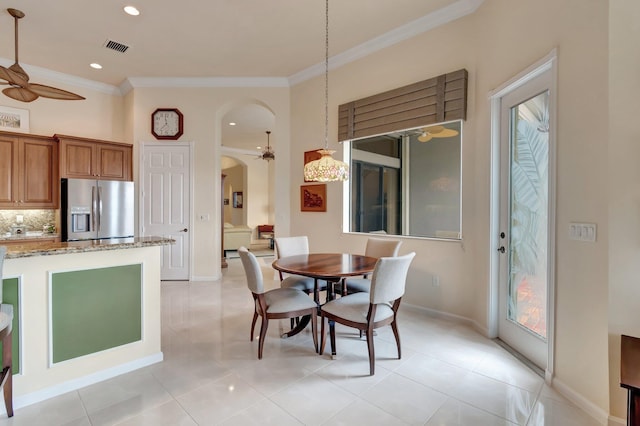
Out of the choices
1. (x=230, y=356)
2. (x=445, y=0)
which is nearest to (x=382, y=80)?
(x=445, y=0)

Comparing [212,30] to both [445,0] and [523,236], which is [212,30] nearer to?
[445,0]

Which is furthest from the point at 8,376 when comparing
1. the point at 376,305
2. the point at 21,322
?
the point at 376,305

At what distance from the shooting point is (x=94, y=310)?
7.40 feet

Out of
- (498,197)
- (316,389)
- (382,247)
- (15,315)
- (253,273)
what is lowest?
(316,389)

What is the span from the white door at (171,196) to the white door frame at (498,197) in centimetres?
446

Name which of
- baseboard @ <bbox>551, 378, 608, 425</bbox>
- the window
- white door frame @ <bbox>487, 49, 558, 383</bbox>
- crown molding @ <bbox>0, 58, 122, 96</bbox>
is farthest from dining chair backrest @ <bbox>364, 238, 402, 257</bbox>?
crown molding @ <bbox>0, 58, 122, 96</bbox>

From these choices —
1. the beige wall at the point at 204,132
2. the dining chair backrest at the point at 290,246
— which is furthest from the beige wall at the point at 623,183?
the beige wall at the point at 204,132

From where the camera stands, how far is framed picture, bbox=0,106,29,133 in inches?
181

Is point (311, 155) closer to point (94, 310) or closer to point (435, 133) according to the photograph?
point (435, 133)

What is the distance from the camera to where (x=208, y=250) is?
5.30m

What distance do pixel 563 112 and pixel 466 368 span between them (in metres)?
1.99

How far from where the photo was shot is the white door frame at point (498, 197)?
7.13ft

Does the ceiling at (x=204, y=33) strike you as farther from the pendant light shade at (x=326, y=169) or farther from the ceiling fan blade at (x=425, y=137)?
the pendant light shade at (x=326, y=169)

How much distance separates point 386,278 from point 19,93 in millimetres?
3963
